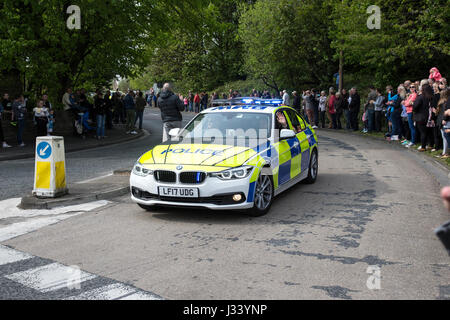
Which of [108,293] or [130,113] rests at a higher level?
[130,113]

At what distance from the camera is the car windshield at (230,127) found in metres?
8.45

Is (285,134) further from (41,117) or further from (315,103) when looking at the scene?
(315,103)

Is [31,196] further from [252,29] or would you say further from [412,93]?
[252,29]

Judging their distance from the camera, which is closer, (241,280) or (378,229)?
(241,280)

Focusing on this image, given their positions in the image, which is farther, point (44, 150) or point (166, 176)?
point (44, 150)

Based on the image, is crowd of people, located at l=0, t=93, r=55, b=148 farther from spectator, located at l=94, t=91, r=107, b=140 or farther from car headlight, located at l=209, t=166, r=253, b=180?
car headlight, located at l=209, t=166, r=253, b=180

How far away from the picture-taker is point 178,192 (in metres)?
7.29

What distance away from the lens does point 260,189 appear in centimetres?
759

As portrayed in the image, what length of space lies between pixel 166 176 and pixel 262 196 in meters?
1.43

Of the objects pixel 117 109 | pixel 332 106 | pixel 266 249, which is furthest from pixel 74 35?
pixel 266 249

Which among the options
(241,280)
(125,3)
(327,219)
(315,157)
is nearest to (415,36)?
(125,3)

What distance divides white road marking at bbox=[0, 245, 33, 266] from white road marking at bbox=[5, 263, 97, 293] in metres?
0.48

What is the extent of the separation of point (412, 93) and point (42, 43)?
1320 cm
